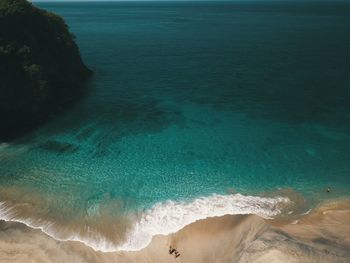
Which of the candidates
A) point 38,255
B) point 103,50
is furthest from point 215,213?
point 103,50

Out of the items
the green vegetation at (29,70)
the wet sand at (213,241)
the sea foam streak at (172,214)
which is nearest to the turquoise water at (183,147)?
the sea foam streak at (172,214)

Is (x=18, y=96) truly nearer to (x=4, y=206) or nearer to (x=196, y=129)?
(x=4, y=206)

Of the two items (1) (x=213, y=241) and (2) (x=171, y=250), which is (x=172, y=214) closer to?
(2) (x=171, y=250)

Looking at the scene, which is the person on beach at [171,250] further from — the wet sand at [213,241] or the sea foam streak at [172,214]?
the sea foam streak at [172,214]

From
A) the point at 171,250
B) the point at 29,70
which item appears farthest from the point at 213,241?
the point at 29,70

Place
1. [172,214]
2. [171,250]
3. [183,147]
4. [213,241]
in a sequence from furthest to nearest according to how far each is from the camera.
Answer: [183,147]
[172,214]
[213,241]
[171,250]

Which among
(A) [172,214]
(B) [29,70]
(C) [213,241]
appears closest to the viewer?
(C) [213,241]

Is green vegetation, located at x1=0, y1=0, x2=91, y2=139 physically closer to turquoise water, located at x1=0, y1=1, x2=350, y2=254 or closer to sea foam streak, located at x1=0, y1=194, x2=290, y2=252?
turquoise water, located at x1=0, y1=1, x2=350, y2=254
